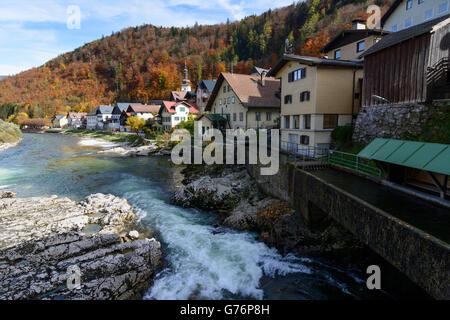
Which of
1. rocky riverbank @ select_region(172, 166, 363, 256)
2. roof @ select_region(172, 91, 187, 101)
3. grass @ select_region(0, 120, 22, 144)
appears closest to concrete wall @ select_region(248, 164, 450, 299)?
rocky riverbank @ select_region(172, 166, 363, 256)

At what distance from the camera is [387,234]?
7.19 metres

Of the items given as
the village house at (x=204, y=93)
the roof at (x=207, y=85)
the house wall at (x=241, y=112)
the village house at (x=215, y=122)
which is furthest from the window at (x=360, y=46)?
the roof at (x=207, y=85)

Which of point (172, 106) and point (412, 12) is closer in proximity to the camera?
point (412, 12)

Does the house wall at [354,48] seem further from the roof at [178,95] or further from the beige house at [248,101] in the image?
the roof at [178,95]

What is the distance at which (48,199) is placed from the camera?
19.8 meters

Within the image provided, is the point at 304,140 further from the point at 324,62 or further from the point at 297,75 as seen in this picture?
the point at 324,62

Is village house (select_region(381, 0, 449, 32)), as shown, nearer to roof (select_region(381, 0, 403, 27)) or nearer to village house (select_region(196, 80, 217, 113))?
roof (select_region(381, 0, 403, 27))

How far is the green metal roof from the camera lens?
25.8 ft

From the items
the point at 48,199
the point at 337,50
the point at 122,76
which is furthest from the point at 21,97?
the point at 337,50

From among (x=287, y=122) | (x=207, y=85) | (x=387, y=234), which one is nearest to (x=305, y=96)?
(x=287, y=122)

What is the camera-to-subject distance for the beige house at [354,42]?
2336 cm

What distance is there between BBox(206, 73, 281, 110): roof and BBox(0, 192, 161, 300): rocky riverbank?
71.7 feet

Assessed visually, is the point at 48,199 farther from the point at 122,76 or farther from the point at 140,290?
the point at 122,76

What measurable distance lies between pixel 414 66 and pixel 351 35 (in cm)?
1277
